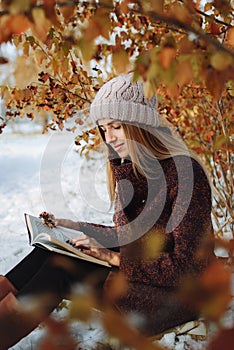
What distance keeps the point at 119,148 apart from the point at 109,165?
9.5 inches

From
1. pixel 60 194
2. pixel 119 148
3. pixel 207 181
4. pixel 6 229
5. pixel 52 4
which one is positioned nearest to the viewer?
pixel 52 4

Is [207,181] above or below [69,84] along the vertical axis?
below

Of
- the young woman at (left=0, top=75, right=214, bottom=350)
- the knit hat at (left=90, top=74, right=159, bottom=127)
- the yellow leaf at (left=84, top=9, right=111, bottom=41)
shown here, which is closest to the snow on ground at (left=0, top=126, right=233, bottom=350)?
the young woman at (left=0, top=75, right=214, bottom=350)

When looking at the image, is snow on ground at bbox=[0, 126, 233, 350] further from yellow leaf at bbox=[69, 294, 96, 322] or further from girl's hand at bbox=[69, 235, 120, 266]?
yellow leaf at bbox=[69, 294, 96, 322]

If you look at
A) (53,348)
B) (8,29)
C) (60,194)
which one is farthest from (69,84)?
(60,194)

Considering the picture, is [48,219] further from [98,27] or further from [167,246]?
[98,27]

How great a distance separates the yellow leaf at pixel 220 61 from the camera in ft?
2.48

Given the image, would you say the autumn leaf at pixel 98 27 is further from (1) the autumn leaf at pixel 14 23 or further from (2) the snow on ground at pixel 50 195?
(2) the snow on ground at pixel 50 195

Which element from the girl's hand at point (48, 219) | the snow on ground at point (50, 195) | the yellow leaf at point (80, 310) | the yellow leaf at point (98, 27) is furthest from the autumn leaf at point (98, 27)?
the snow on ground at point (50, 195)

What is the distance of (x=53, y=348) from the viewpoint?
32.4 inches

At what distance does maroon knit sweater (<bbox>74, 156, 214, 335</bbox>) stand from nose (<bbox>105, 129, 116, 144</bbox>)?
0.19 meters

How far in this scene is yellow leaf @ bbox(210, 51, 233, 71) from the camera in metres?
0.76

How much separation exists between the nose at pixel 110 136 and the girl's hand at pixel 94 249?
0.37 m

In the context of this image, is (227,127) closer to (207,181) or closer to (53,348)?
(207,181)
